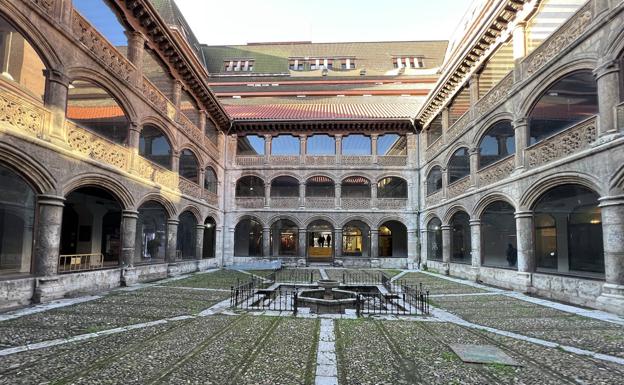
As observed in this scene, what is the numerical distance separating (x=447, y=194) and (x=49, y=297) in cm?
1956

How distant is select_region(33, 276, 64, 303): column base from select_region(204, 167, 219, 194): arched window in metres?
14.1

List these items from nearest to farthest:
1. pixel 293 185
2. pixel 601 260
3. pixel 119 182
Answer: pixel 119 182 < pixel 601 260 < pixel 293 185

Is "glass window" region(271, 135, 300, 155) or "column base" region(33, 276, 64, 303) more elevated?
"glass window" region(271, 135, 300, 155)

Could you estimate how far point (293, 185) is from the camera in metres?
28.9

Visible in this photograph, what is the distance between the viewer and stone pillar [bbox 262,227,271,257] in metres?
26.7

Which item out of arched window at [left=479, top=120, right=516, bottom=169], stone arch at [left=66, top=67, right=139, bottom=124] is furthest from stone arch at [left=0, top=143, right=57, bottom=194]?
arched window at [left=479, top=120, right=516, bottom=169]

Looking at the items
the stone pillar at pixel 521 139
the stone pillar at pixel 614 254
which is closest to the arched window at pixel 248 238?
the stone pillar at pixel 521 139

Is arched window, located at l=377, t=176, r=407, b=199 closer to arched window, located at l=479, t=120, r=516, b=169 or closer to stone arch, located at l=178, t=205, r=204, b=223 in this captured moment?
arched window, located at l=479, t=120, r=516, b=169

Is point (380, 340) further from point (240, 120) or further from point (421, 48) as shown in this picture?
point (421, 48)

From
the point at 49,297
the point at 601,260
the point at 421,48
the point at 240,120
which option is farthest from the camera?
the point at 421,48

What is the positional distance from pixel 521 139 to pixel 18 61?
18447 millimetres

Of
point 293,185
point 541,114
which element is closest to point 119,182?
point 293,185

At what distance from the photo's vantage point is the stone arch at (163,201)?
52.8 feet

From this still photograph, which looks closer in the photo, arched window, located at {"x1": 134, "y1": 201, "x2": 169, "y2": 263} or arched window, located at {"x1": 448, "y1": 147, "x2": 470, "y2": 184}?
arched window, located at {"x1": 448, "y1": 147, "x2": 470, "y2": 184}
